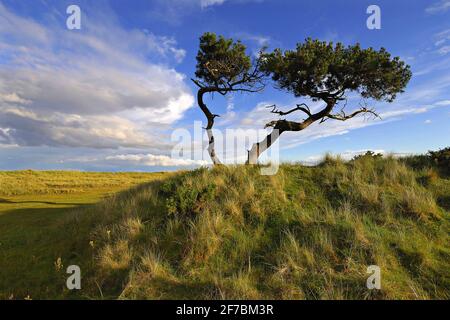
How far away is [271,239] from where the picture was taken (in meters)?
8.02

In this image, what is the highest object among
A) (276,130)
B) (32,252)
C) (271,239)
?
(276,130)

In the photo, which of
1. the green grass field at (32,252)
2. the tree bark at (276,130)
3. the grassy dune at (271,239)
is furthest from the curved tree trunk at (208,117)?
the green grass field at (32,252)

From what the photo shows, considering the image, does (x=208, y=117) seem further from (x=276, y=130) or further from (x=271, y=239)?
(x=271, y=239)

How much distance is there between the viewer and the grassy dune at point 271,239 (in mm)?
5973

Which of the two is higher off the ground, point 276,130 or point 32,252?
point 276,130

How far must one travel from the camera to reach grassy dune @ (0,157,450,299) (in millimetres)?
5973

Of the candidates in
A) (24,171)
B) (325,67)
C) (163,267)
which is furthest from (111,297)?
(24,171)

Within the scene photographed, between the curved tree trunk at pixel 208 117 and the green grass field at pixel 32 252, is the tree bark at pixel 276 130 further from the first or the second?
the green grass field at pixel 32 252

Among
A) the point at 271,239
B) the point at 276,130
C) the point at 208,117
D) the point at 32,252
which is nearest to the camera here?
the point at 271,239

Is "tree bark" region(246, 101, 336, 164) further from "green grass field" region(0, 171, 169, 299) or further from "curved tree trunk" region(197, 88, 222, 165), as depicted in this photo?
"green grass field" region(0, 171, 169, 299)

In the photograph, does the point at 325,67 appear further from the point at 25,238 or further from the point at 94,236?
the point at 25,238

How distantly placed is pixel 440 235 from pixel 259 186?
585cm

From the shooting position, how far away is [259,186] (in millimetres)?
11148

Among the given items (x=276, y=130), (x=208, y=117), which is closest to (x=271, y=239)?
(x=276, y=130)
